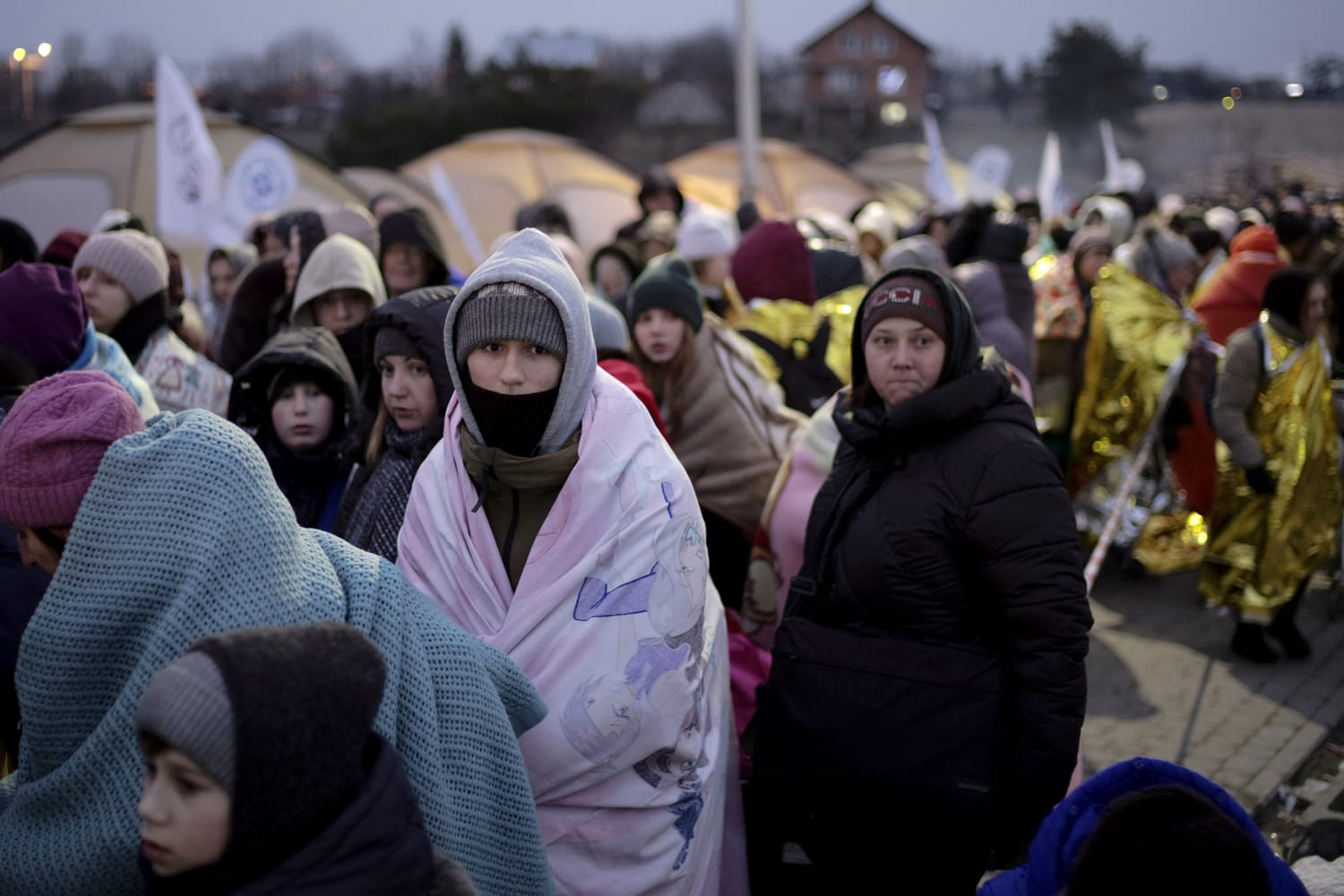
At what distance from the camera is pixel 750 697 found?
3.77m

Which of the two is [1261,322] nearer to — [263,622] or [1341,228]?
[263,622]

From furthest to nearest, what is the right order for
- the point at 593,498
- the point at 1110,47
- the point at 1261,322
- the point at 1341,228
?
the point at 1110,47 → the point at 1341,228 → the point at 1261,322 → the point at 593,498

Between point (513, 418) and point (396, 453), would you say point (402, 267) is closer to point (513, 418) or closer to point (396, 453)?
point (396, 453)

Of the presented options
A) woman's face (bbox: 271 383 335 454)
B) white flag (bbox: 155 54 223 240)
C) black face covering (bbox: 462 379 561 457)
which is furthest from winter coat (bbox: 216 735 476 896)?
white flag (bbox: 155 54 223 240)

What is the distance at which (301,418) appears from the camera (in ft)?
11.8

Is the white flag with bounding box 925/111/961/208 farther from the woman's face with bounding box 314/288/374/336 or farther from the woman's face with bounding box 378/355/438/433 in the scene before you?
the woman's face with bounding box 378/355/438/433

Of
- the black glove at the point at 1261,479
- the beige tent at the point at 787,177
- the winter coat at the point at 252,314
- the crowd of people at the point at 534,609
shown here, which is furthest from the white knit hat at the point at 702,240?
the beige tent at the point at 787,177

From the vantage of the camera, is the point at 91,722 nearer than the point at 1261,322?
Yes

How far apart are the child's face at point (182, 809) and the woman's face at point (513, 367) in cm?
124

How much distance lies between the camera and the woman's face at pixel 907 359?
321 cm

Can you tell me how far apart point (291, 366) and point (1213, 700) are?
14.2 feet

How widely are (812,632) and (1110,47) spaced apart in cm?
4830

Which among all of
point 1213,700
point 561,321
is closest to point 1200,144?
point 1213,700

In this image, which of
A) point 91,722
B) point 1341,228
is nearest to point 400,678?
point 91,722
